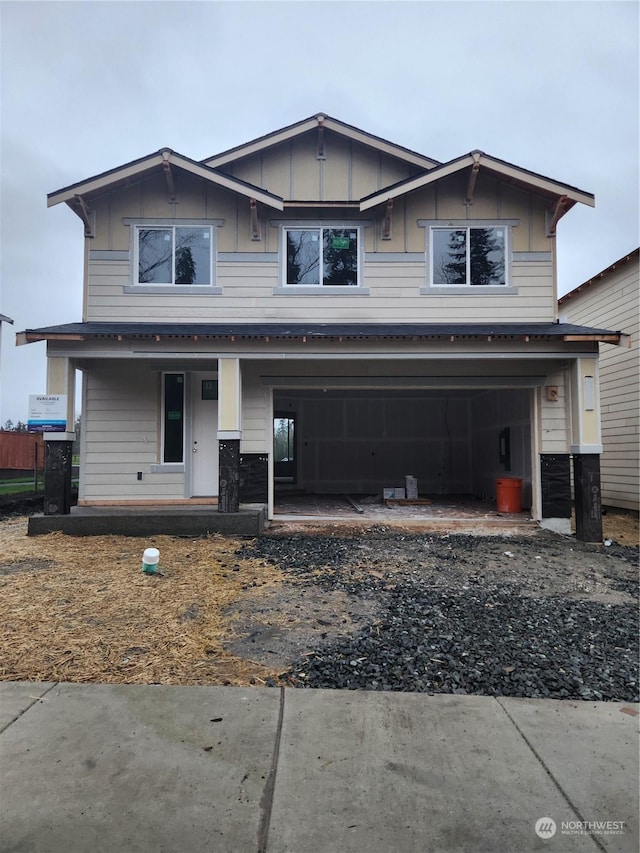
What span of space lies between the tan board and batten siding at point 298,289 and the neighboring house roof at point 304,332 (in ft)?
1.61

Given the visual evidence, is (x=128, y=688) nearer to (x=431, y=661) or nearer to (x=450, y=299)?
(x=431, y=661)

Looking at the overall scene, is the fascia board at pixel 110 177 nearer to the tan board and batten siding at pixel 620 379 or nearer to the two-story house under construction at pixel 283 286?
the two-story house under construction at pixel 283 286

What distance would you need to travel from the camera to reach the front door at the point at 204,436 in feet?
31.9

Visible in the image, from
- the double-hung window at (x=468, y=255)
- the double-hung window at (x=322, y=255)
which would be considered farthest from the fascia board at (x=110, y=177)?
the double-hung window at (x=468, y=255)

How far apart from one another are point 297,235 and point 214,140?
4517cm

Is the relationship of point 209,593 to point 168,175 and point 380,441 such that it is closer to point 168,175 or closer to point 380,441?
point 168,175

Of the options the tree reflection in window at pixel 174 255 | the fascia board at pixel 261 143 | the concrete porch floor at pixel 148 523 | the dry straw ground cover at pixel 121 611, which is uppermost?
the fascia board at pixel 261 143

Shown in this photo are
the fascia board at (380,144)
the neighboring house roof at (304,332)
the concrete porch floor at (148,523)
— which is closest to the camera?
the concrete porch floor at (148,523)

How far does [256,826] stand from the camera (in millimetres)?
2078

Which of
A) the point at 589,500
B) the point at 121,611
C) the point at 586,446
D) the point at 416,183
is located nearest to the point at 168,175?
the point at 416,183

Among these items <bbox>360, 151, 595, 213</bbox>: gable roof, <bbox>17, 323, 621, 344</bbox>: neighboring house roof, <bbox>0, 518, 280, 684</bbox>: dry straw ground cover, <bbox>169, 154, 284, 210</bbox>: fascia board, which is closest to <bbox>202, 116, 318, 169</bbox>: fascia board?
<bbox>169, 154, 284, 210</bbox>: fascia board

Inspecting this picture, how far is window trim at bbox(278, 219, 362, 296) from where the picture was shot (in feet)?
31.9

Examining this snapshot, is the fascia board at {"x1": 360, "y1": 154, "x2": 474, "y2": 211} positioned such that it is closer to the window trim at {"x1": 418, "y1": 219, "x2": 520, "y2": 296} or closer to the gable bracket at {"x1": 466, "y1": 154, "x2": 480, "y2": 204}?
the gable bracket at {"x1": 466, "y1": 154, "x2": 480, "y2": 204}

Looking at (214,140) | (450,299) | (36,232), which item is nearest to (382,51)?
(450,299)
